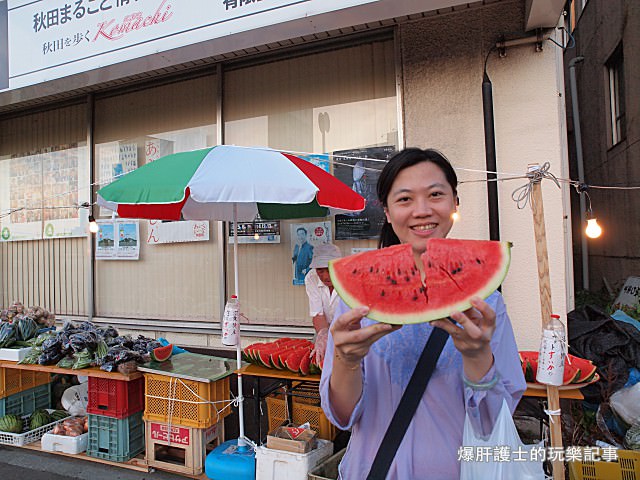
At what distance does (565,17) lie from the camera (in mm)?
5441

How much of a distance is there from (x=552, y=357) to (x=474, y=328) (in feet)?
6.47

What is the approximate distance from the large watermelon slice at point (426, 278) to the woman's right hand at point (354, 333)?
0.09 meters

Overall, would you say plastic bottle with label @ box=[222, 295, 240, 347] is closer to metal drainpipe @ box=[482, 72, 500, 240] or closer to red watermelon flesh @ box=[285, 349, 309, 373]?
red watermelon flesh @ box=[285, 349, 309, 373]

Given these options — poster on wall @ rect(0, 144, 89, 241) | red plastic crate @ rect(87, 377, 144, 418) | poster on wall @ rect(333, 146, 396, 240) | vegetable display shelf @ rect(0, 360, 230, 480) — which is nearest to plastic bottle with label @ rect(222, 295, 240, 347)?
vegetable display shelf @ rect(0, 360, 230, 480)

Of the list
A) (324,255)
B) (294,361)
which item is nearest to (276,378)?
(294,361)

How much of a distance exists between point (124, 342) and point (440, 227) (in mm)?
4413

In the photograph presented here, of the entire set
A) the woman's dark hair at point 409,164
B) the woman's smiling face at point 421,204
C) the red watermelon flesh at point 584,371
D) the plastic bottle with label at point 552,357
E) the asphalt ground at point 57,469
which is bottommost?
the asphalt ground at point 57,469

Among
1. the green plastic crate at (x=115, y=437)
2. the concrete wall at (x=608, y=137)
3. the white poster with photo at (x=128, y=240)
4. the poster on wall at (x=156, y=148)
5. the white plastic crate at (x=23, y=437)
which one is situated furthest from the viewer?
the concrete wall at (x=608, y=137)

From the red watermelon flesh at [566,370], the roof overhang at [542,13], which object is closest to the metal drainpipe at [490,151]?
the roof overhang at [542,13]

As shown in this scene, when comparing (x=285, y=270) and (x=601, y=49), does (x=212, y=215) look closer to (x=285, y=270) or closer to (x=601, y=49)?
(x=285, y=270)

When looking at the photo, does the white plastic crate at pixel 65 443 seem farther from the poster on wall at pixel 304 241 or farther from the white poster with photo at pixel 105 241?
the white poster with photo at pixel 105 241

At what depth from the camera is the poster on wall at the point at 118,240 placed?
23.1 feet

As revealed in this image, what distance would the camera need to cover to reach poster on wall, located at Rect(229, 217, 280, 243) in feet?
19.9

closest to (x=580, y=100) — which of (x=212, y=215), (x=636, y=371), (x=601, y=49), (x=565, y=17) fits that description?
(x=601, y=49)
